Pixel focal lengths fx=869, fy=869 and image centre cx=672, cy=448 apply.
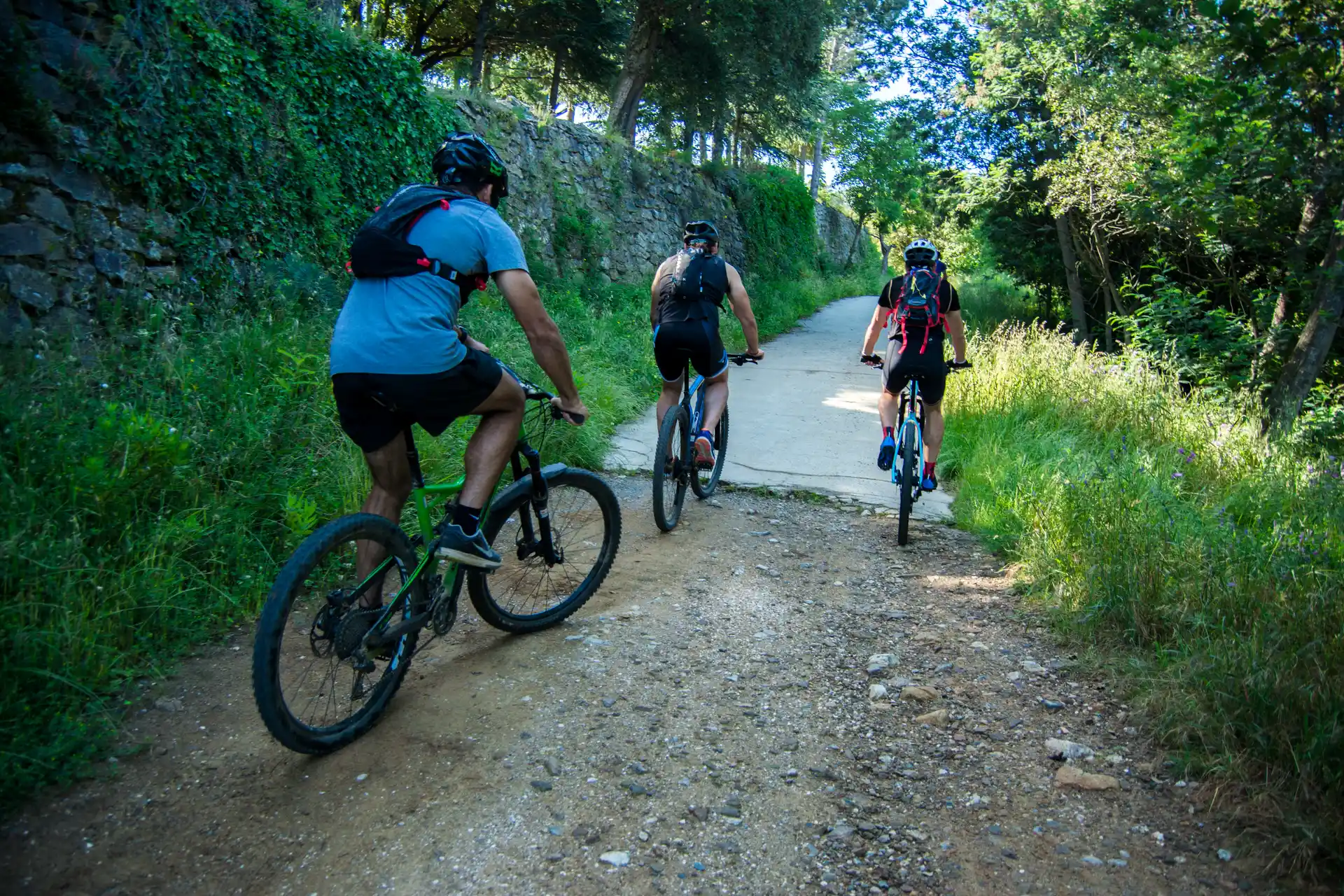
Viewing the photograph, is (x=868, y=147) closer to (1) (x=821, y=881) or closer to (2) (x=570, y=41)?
(2) (x=570, y=41)

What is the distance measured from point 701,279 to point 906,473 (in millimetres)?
1763

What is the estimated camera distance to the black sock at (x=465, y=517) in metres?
3.13

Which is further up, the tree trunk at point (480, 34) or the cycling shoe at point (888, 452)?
the tree trunk at point (480, 34)

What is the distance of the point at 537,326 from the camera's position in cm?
303

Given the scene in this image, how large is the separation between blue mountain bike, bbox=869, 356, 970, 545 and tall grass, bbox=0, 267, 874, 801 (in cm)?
280

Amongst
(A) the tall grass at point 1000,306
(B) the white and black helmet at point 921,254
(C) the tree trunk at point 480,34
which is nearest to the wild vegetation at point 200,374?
(B) the white and black helmet at point 921,254

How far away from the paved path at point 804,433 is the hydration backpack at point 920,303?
4.47ft

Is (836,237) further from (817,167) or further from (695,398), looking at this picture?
(695,398)

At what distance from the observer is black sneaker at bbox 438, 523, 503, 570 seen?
3057 mm

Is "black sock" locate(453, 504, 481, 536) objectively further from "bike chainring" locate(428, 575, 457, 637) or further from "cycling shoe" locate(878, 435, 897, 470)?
"cycling shoe" locate(878, 435, 897, 470)

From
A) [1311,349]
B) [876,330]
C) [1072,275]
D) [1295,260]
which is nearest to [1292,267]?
[1295,260]

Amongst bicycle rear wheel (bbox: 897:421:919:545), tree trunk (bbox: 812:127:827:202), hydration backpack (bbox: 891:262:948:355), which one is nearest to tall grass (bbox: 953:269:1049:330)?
hydration backpack (bbox: 891:262:948:355)

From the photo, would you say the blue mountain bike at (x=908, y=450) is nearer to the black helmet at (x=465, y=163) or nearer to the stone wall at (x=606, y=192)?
the black helmet at (x=465, y=163)

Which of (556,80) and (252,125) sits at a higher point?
(556,80)
